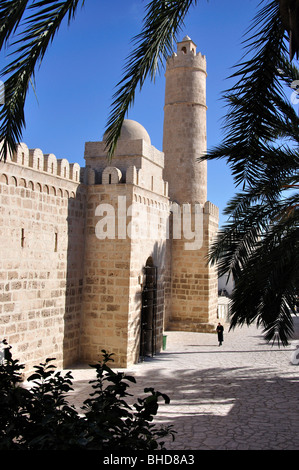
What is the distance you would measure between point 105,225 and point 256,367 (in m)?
4.70

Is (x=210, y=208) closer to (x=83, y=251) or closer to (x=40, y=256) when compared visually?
(x=83, y=251)

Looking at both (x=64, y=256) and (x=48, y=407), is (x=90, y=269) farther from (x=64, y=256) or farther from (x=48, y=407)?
(x=48, y=407)

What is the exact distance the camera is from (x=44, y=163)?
825 centimetres

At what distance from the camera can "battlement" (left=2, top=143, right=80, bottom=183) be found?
7.52m

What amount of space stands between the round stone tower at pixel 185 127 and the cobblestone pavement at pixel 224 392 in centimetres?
618

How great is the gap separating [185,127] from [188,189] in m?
2.36

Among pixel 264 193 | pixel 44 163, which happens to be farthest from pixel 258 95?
pixel 44 163

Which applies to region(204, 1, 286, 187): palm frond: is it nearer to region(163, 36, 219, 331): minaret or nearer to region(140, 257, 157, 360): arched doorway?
region(140, 257, 157, 360): arched doorway

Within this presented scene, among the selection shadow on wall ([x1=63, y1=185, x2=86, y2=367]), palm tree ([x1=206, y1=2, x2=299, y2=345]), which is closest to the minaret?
shadow on wall ([x1=63, y1=185, x2=86, y2=367])

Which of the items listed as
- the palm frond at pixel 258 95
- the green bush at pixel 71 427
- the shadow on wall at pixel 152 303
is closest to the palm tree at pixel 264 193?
the palm frond at pixel 258 95

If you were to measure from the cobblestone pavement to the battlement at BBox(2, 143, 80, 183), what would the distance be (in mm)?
4119

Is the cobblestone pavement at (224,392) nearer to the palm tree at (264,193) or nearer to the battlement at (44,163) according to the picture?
the palm tree at (264,193)

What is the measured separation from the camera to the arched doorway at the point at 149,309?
10617 millimetres
